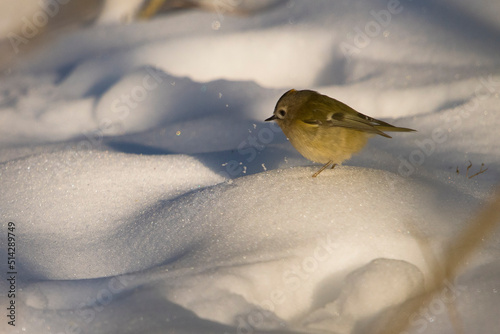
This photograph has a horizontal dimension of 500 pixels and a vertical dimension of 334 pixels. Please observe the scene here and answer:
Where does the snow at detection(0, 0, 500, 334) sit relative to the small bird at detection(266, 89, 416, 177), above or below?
below

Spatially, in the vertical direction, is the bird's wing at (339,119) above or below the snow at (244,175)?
above

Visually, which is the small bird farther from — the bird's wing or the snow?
the snow

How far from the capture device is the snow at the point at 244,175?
192 centimetres

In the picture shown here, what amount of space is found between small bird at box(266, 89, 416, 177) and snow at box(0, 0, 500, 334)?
0.18 meters

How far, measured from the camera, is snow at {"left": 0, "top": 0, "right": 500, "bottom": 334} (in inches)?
75.4

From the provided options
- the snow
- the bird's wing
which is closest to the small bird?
the bird's wing

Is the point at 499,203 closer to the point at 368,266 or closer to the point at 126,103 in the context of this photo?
the point at 368,266

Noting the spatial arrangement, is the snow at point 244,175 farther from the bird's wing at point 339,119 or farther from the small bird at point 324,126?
the bird's wing at point 339,119

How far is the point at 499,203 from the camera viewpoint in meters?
1.47

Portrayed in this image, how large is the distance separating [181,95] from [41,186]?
4.32 ft

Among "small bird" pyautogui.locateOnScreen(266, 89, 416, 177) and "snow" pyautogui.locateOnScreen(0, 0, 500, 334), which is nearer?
"snow" pyautogui.locateOnScreen(0, 0, 500, 334)

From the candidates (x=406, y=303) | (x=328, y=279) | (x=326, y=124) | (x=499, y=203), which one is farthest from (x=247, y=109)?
(x=499, y=203)

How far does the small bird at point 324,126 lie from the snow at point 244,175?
0.60 feet

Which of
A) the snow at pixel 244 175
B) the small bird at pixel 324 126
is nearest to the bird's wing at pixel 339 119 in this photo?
the small bird at pixel 324 126
